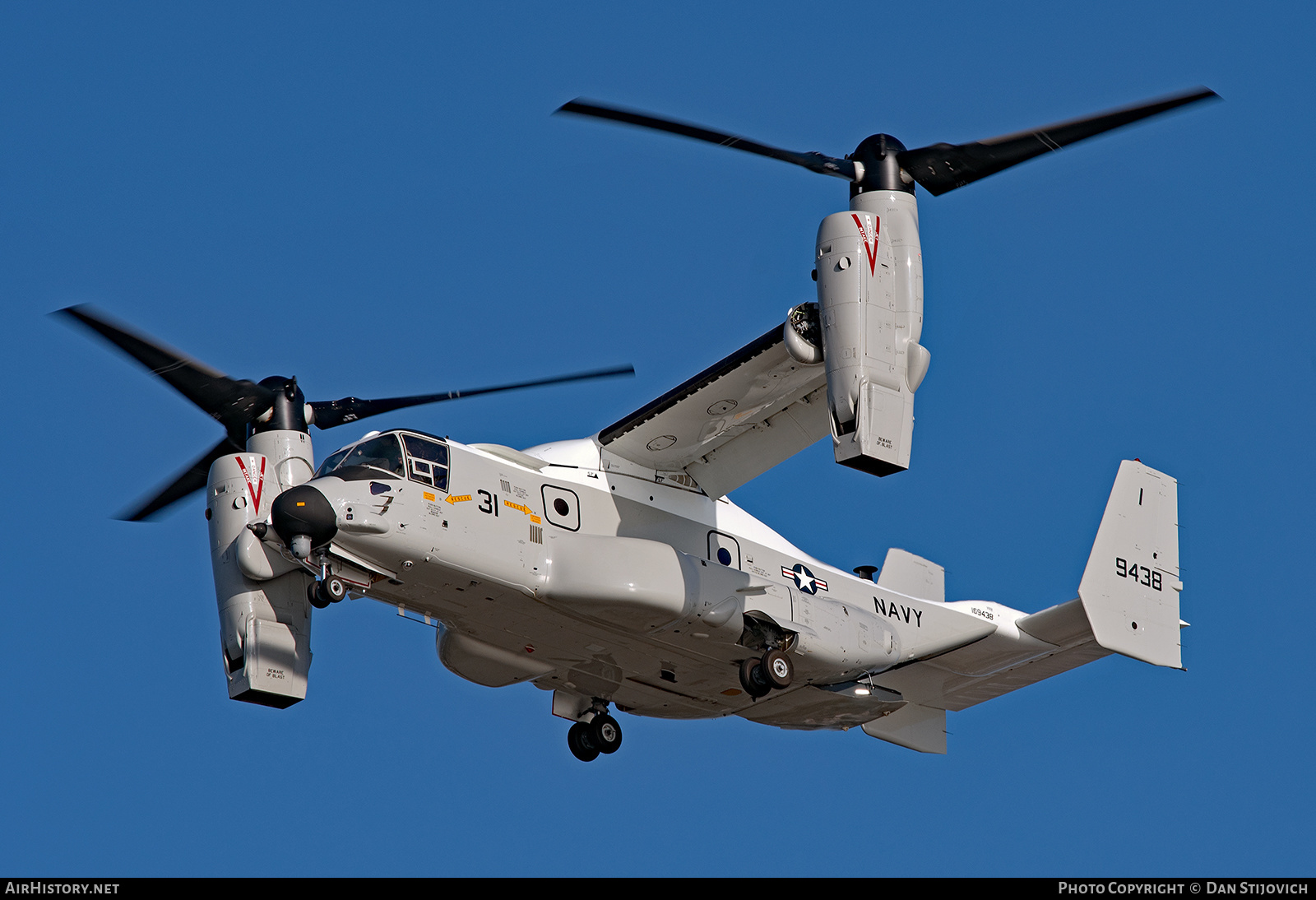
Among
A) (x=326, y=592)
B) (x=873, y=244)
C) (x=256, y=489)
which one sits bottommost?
(x=326, y=592)

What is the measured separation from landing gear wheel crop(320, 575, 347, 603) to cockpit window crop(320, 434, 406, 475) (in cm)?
127

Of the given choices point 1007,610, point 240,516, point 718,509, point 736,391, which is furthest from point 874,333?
point 240,516

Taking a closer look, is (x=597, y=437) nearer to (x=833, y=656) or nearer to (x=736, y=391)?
(x=736, y=391)

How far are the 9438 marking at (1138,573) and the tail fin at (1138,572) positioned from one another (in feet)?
0.03

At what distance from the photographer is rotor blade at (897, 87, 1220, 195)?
2042cm

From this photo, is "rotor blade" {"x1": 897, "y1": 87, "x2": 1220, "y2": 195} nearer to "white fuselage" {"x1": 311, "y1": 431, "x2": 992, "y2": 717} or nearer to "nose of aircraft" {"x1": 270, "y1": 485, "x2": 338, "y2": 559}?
"white fuselage" {"x1": 311, "y1": 431, "x2": 992, "y2": 717}

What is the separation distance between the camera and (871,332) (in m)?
19.1

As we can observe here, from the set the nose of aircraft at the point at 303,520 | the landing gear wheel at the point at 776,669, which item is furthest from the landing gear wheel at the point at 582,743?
the nose of aircraft at the point at 303,520

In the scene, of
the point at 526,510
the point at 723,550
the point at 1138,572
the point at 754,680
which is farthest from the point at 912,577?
the point at 526,510

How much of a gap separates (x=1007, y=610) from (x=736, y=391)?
489 centimetres

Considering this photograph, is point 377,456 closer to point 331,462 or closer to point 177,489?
point 331,462

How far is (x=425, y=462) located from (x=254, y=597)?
10.9ft

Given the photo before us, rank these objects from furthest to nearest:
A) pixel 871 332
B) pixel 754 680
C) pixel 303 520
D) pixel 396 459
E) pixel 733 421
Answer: pixel 733 421 → pixel 754 680 → pixel 396 459 → pixel 303 520 → pixel 871 332
